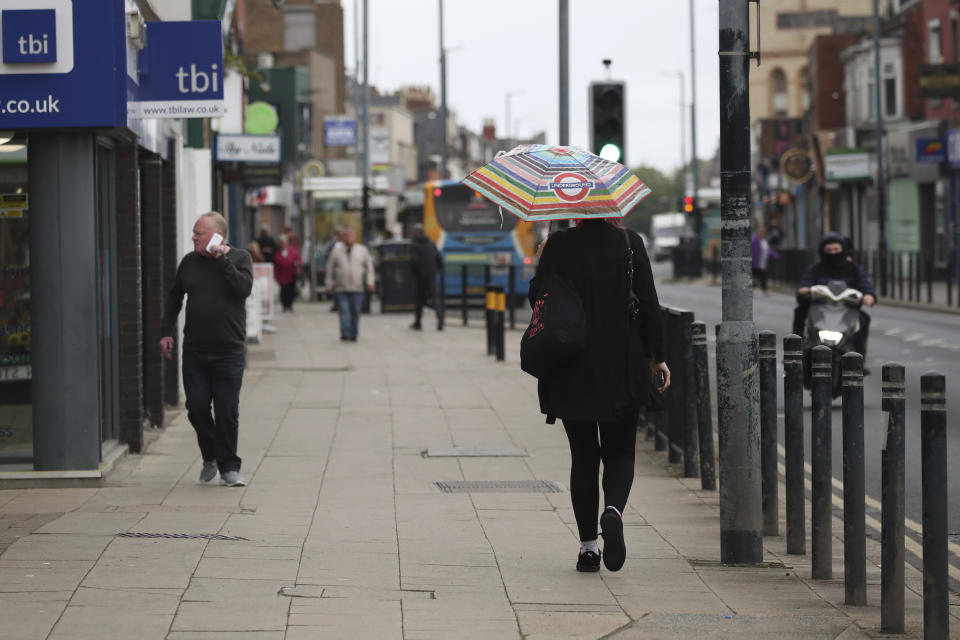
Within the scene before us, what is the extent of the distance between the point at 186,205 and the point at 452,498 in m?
7.14

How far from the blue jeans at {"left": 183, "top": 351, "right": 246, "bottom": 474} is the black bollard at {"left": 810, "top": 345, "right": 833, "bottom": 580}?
415 cm

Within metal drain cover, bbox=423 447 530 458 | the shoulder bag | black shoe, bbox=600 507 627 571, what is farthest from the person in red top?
black shoe, bbox=600 507 627 571

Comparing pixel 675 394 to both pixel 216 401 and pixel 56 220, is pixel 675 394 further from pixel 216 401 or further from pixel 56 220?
pixel 56 220

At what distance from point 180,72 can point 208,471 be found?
2.95 meters

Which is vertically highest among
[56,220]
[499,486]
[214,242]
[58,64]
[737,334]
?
[58,64]

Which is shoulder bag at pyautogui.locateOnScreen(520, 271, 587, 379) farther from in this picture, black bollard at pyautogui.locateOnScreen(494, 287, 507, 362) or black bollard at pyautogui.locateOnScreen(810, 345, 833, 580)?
black bollard at pyautogui.locateOnScreen(494, 287, 507, 362)

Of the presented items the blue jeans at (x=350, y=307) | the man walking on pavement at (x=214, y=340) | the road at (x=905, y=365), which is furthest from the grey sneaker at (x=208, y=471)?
the blue jeans at (x=350, y=307)

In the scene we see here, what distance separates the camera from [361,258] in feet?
82.4

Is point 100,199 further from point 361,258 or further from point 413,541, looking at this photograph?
point 361,258

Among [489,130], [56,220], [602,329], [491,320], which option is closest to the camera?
[602,329]

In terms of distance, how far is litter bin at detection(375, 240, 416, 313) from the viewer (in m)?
33.7

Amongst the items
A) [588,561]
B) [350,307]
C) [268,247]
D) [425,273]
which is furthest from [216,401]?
[268,247]

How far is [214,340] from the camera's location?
10.1m

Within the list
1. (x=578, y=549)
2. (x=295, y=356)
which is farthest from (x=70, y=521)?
(x=295, y=356)
